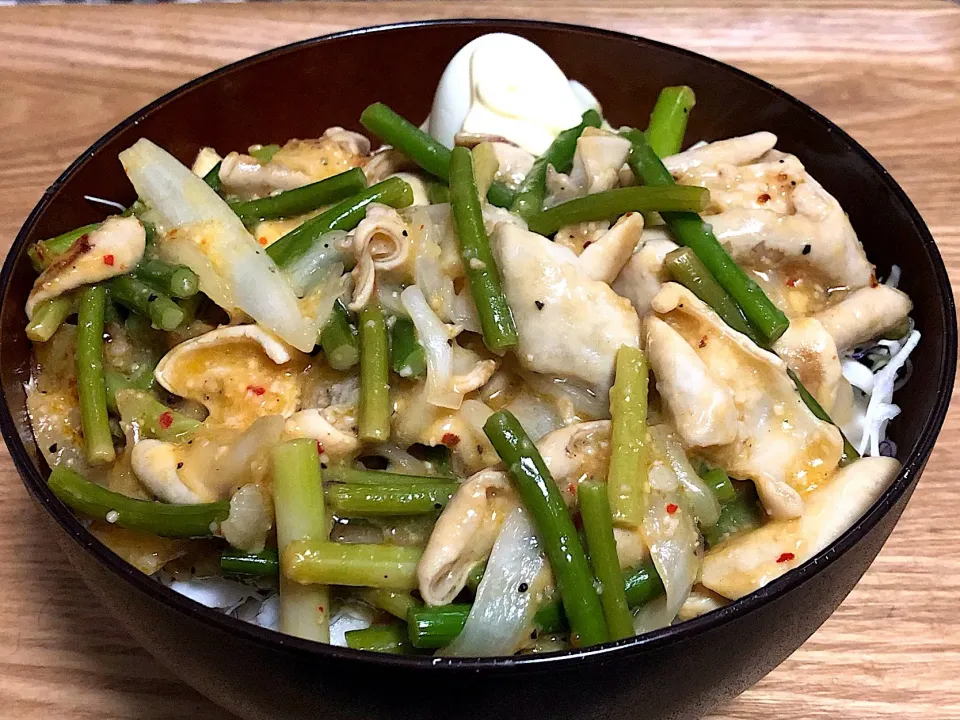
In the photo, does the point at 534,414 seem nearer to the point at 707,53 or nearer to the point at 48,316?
the point at 48,316

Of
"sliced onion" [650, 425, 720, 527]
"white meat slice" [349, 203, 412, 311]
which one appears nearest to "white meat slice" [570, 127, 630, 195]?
"white meat slice" [349, 203, 412, 311]

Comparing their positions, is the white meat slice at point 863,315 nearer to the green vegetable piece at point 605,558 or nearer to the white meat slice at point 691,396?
the white meat slice at point 691,396

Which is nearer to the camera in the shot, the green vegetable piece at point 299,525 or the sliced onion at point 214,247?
the green vegetable piece at point 299,525

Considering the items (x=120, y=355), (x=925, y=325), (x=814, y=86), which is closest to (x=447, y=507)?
(x=120, y=355)

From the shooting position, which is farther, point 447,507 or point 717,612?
point 447,507

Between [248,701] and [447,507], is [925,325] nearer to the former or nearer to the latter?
[447,507]

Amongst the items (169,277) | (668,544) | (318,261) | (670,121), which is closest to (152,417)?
(169,277)

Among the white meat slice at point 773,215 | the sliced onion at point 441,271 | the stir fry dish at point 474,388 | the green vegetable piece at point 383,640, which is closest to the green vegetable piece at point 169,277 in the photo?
the stir fry dish at point 474,388
